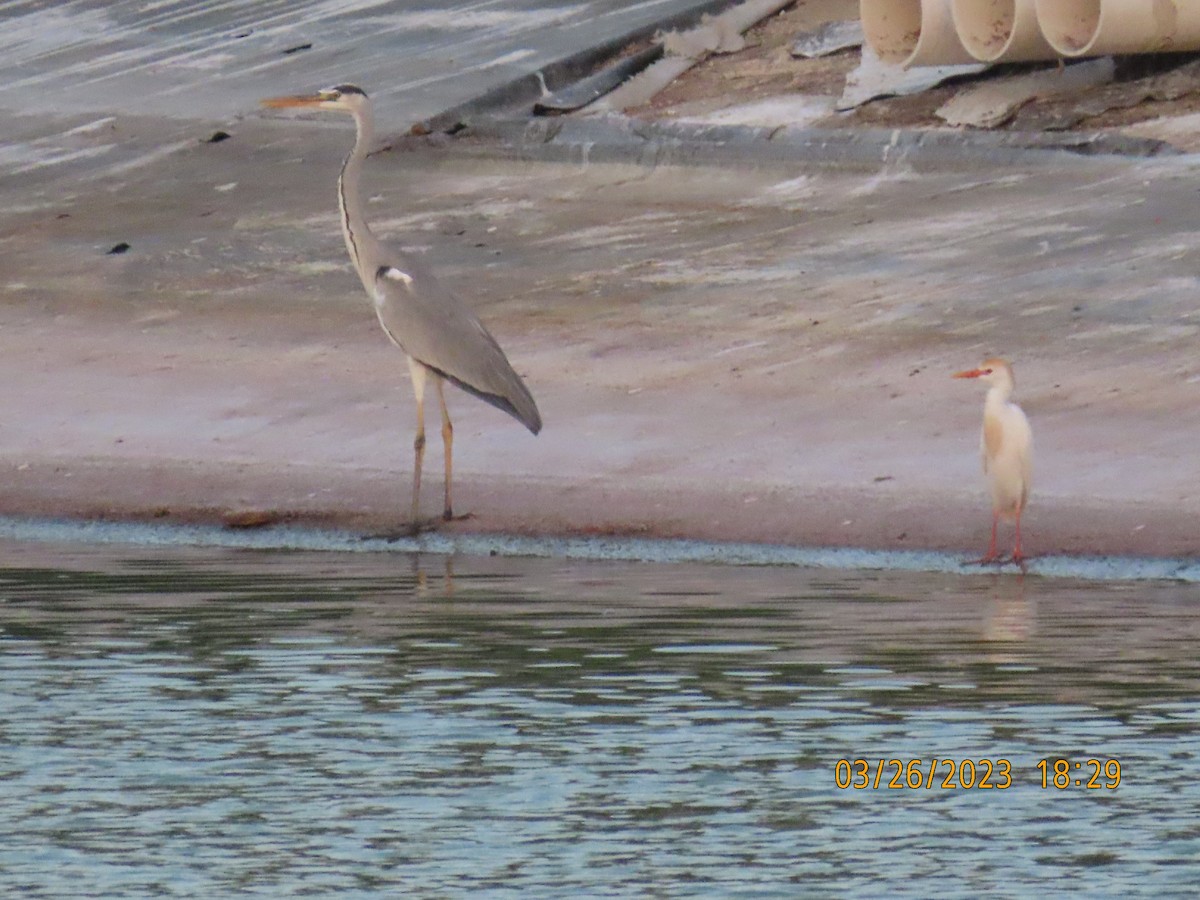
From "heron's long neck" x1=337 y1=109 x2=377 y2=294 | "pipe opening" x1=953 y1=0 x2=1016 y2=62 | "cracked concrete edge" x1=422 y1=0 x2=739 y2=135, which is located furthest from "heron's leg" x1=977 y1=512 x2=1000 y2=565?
"cracked concrete edge" x1=422 y1=0 x2=739 y2=135

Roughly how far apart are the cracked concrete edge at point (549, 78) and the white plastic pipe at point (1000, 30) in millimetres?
3654

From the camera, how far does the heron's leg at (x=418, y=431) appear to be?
1331 centimetres

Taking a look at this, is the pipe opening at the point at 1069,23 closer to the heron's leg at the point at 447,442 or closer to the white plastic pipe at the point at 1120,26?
the white plastic pipe at the point at 1120,26

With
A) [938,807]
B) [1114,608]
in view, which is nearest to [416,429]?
[1114,608]

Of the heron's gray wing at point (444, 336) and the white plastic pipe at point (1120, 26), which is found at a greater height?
the white plastic pipe at point (1120, 26)

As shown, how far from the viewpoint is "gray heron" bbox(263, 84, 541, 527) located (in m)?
13.4

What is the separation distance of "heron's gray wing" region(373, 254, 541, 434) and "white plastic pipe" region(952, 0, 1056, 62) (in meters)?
6.70

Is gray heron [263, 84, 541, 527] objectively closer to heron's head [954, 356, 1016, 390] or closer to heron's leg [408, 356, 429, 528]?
heron's leg [408, 356, 429, 528]

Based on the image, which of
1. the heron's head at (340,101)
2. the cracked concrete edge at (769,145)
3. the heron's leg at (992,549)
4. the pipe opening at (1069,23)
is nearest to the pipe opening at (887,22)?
the cracked concrete edge at (769,145)

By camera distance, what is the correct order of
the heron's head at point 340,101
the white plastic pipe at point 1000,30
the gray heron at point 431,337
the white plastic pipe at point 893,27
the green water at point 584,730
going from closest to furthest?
the green water at point 584,730
the gray heron at point 431,337
the heron's head at point 340,101
the white plastic pipe at point 1000,30
the white plastic pipe at point 893,27

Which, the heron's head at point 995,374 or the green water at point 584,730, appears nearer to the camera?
the green water at point 584,730

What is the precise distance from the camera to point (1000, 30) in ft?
65.7

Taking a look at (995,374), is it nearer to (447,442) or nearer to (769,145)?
(447,442)
